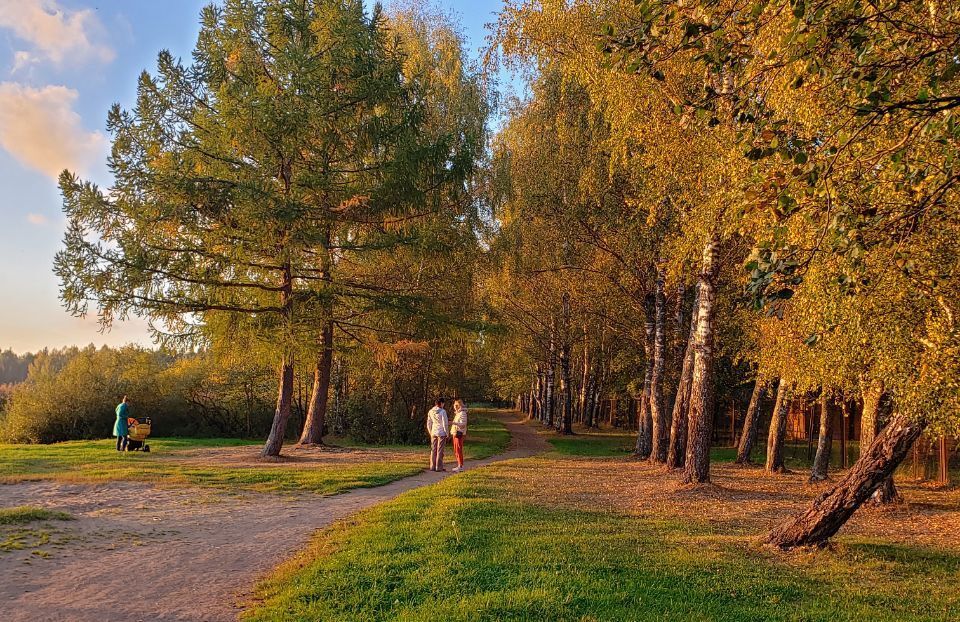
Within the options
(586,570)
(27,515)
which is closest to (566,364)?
(27,515)

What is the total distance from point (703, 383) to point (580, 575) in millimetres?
7917

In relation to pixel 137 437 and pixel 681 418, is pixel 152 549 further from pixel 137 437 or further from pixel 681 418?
pixel 137 437

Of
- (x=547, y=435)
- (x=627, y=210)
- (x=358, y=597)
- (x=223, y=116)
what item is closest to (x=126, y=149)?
(x=223, y=116)

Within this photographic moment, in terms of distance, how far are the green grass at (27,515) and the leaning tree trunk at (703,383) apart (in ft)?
36.7

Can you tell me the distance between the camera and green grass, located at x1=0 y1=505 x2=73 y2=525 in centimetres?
859

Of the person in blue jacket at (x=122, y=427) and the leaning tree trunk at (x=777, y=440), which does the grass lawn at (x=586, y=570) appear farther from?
the person in blue jacket at (x=122, y=427)

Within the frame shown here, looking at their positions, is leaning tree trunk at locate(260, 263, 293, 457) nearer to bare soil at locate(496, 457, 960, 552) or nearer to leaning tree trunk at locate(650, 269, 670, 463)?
bare soil at locate(496, 457, 960, 552)

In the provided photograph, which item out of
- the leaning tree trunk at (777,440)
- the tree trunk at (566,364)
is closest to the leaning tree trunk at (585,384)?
the tree trunk at (566,364)

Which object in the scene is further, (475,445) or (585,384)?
(585,384)

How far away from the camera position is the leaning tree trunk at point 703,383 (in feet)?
43.2

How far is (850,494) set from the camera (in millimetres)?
7727

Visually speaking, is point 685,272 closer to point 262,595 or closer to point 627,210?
point 627,210

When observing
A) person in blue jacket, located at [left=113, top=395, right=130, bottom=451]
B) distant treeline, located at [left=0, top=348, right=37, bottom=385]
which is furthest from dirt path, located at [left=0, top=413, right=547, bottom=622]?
distant treeline, located at [left=0, top=348, right=37, bottom=385]

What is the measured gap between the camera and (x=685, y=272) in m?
15.9
